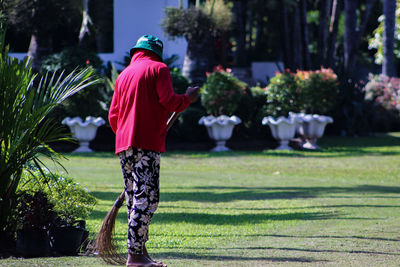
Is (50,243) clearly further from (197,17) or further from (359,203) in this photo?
(197,17)

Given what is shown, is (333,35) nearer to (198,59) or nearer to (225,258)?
(198,59)

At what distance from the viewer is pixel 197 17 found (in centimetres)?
2178

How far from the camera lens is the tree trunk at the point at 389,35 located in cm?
2647

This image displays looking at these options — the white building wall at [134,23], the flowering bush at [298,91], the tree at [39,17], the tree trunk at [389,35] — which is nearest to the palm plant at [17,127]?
the flowering bush at [298,91]

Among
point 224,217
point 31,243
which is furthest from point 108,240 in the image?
point 224,217

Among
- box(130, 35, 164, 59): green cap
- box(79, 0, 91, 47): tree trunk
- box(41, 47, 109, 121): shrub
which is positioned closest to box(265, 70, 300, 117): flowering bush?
box(41, 47, 109, 121): shrub

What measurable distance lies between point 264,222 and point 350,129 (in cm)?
1675

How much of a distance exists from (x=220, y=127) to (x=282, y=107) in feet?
6.14

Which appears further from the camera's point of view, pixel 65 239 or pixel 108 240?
pixel 65 239

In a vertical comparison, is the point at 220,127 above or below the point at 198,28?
below

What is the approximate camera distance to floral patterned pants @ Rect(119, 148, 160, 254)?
5.85m

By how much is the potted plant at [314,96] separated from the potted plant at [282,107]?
26 centimetres

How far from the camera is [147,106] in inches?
231

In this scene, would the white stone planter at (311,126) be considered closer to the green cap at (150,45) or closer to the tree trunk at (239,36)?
the tree trunk at (239,36)
